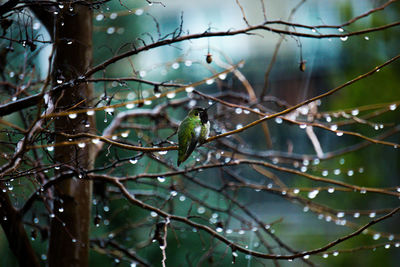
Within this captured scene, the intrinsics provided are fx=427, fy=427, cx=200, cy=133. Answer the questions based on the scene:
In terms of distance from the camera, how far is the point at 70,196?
125 cm

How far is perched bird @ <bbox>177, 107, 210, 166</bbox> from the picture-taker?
3.22 feet

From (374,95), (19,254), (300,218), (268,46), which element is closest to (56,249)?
(19,254)

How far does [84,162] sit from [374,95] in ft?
8.49

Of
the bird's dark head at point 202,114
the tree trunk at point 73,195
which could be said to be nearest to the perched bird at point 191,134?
the bird's dark head at point 202,114

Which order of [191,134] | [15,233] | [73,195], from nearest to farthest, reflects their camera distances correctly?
[191,134] < [15,233] < [73,195]

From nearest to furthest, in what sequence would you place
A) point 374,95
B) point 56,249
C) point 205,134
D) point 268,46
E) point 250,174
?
point 205,134
point 56,249
point 374,95
point 250,174
point 268,46

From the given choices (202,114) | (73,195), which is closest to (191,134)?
(202,114)

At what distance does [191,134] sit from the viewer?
3.24ft

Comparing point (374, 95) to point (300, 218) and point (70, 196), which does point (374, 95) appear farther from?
point (70, 196)

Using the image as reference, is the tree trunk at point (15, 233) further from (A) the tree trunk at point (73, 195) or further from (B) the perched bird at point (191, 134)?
(B) the perched bird at point (191, 134)

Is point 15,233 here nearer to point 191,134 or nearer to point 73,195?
point 73,195

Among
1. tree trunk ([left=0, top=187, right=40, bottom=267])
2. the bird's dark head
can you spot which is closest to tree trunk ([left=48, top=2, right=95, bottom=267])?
tree trunk ([left=0, top=187, right=40, bottom=267])

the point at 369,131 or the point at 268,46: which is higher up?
the point at 268,46

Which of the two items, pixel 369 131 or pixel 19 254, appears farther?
pixel 369 131
